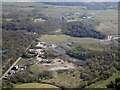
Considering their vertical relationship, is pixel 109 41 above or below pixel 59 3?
below

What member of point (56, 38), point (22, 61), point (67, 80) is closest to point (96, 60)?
point (67, 80)

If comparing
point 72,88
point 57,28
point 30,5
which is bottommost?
point 72,88

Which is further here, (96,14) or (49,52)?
(96,14)

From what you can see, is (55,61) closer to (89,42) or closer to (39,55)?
(39,55)

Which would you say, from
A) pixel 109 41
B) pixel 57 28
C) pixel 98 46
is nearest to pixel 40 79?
pixel 98 46

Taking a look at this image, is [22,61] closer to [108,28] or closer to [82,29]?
[82,29]

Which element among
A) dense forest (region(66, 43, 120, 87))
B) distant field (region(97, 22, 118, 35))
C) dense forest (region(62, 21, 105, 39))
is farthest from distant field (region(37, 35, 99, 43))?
dense forest (region(66, 43, 120, 87))

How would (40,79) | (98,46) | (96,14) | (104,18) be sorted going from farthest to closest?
(96,14) → (104,18) → (98,46) → (40,79)

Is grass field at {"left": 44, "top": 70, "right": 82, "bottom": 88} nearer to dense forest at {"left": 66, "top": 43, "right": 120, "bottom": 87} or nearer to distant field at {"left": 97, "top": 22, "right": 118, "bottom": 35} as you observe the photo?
dense forest at {"left": 66, "top": 43, "right": 120, "bottom": 87}

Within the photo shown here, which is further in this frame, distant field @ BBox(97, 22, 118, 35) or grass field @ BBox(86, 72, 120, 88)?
distant field @ BBox(97, 22, 118, 35)
